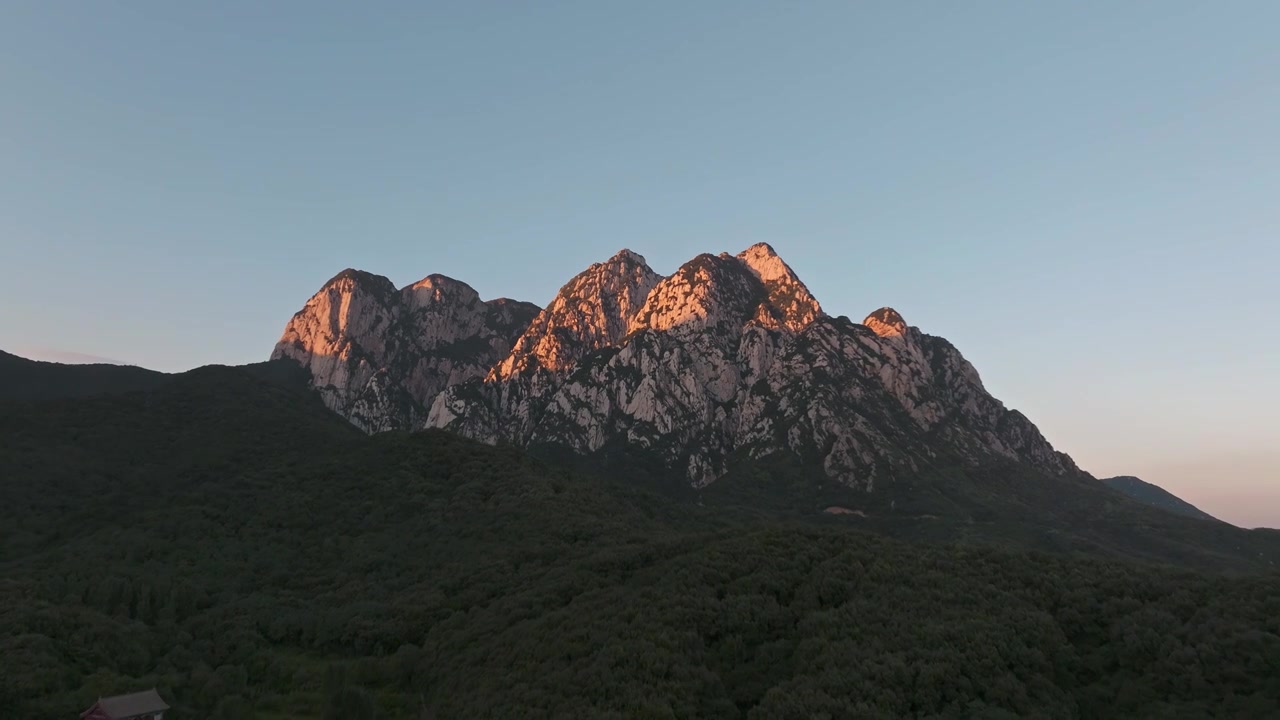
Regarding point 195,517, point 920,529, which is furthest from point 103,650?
point 920,529

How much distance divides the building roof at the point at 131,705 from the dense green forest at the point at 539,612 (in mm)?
4656

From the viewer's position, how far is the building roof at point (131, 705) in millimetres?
50500

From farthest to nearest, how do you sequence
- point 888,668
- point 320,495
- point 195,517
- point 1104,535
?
point 1104,535
point 320,495
point 195,517
point 888,668

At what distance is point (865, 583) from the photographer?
60.3m

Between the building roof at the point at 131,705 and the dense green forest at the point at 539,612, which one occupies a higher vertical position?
the dense green forest at the point at 539,612

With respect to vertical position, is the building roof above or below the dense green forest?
below

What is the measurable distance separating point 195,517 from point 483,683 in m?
78.1

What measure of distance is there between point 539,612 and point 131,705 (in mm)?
32230

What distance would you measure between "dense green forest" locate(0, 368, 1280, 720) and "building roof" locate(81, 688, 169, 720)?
15.3 feet

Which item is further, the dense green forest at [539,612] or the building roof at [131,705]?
the building roof at [131,705]

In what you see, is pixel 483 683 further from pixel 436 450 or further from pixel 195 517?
pixel 436 450

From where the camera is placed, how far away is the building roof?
50.5 meters

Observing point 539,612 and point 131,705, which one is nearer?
point 131,705

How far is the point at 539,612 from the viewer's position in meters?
66.1
